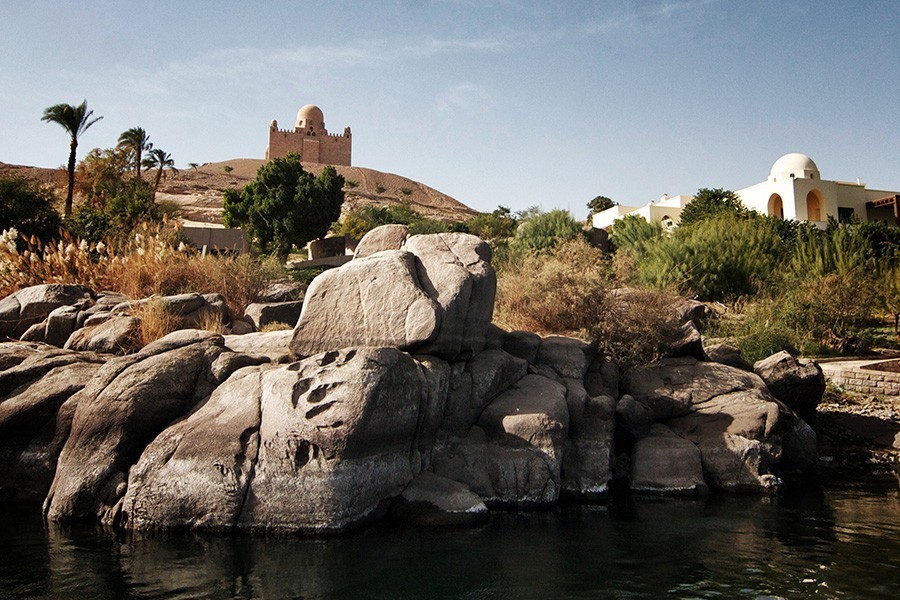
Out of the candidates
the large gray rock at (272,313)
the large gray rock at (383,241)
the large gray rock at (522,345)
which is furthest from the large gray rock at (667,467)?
the large gray rock at (272,313)

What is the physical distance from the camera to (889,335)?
1873 cm

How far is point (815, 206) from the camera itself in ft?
132

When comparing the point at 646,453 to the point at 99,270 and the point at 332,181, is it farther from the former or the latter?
the point at 332,181

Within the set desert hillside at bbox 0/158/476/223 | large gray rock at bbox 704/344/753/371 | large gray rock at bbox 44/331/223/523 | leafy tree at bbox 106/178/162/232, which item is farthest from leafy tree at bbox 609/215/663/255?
desert hillside at bbox 0/158/476/223

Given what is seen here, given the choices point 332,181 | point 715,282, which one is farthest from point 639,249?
point 332,181

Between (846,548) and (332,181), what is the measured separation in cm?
4078

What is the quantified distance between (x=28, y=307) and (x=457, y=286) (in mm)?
7502

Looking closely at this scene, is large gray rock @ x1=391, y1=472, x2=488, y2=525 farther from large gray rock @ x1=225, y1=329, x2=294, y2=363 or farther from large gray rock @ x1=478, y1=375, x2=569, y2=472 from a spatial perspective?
large gray rock @ x1=225, y1=329, x2=294, y2=363

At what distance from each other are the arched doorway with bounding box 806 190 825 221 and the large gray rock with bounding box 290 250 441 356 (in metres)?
36.6

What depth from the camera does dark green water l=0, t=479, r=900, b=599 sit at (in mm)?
5676

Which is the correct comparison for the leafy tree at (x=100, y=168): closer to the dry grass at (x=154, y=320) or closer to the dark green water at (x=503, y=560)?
the dry grass at (x=154, y=320)

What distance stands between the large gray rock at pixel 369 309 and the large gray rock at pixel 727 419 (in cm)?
387

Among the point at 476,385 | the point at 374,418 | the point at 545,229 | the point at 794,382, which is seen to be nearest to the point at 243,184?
the point at 545,229

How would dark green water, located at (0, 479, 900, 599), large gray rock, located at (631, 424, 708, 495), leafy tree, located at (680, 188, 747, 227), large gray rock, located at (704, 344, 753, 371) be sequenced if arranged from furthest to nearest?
leafy tree, located at (680, 188, 747, 227), large gray rock, located at (704, 344, 753, 371), large gray rock, located at (631, 424, 708, 495), dark green water, located at (0, 479, 900, 599)
